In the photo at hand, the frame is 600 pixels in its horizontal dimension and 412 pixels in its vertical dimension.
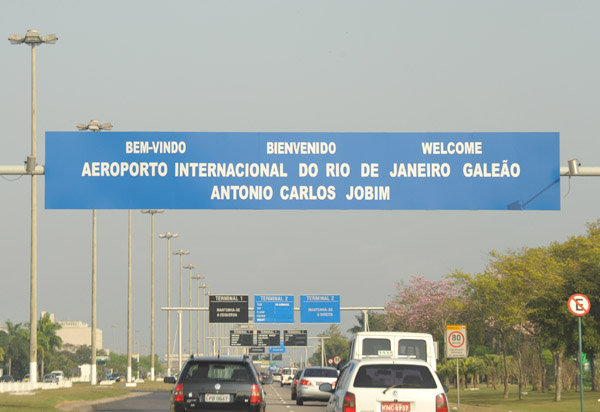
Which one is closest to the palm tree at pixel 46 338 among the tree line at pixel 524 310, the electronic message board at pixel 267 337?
the electronic message board at pixel 267 337

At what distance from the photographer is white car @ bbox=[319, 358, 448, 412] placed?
16.2 m

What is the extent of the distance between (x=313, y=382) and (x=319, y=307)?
3123 cm

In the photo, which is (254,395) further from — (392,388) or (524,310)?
(524,310)

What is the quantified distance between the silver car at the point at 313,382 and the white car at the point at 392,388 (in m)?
24.3

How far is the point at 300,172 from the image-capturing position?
25.4 meters

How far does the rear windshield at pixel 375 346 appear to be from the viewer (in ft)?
90.7

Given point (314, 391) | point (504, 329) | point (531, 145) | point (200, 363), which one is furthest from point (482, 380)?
point (200, 363)

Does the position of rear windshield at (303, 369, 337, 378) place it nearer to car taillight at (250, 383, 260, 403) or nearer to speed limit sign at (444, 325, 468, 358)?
speed limit sign at (444, 325, 468, 358)

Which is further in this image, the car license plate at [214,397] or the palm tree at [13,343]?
the palm tree at [13,343]

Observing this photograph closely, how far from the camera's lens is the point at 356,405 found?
16.2 metres

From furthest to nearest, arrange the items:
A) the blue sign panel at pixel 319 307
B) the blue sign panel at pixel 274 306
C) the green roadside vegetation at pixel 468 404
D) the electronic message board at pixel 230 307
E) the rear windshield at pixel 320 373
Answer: the blue sign panel at pixel 274 306 → the blue sign panel at pixel 319 307 → the electronic message board at pixel 230 307 → the rear windshield at pixel 320 373 → the green roadside vegetation at pixel 468 404

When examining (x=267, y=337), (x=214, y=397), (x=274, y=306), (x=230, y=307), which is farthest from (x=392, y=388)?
(x=267, y=337)

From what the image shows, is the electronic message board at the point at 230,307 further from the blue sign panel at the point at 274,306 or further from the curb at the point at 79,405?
the curb at the point at 79,405

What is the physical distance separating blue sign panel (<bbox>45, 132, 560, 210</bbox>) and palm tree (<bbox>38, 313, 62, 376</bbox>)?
12984 cm
